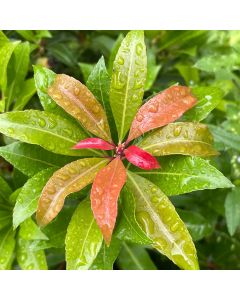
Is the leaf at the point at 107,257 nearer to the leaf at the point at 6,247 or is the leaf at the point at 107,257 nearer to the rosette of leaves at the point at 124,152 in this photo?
the rosette of leaves at the point at 124,152

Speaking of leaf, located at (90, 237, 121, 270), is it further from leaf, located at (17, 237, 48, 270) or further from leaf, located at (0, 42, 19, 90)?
leaf, located at (0, 42, 19, 90)

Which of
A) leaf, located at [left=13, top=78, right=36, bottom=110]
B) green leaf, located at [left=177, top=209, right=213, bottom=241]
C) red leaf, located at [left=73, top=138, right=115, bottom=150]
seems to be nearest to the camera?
red leaf, located at [left=73, top=138, right=115, bottom=150]

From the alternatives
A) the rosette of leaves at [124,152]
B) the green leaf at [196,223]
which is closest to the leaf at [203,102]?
the rosette of leaves at [124,152]

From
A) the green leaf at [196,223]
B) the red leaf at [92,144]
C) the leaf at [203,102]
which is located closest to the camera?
the red leaf at [92,144]

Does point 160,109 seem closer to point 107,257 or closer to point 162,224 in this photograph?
point 162,224


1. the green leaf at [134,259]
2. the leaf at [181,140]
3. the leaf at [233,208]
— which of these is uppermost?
the leaf at [181,140]

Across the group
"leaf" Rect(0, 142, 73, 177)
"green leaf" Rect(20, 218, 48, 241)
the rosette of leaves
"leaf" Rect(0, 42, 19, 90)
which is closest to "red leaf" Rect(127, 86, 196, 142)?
the rosette of leaves

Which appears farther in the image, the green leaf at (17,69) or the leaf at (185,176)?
the green leaf at (17,69)
